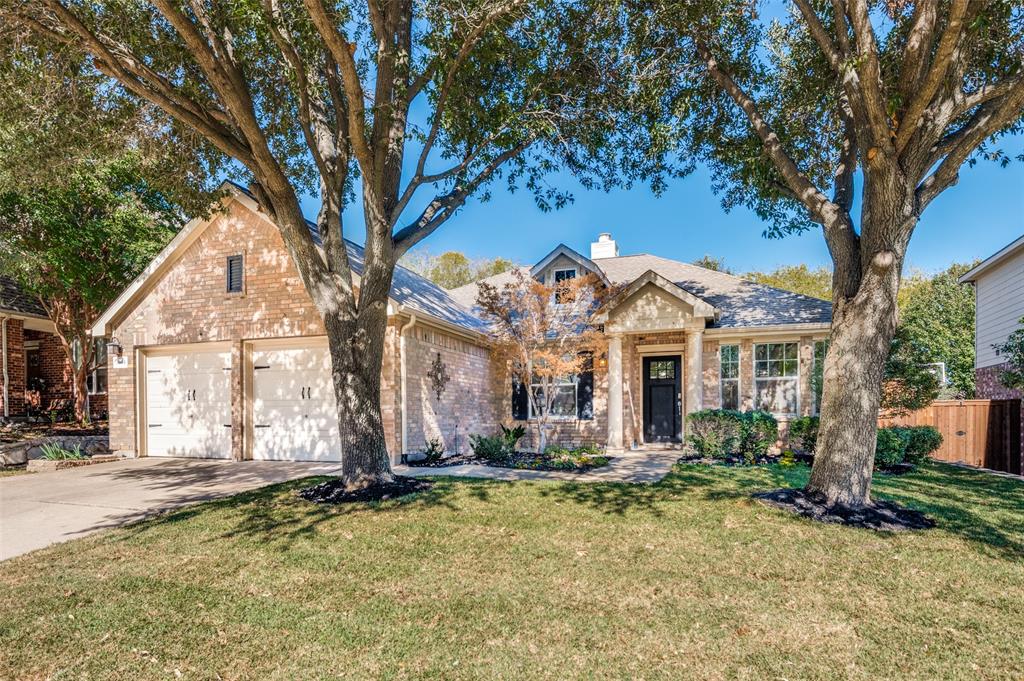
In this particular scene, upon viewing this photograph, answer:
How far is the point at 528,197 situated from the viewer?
9.83m

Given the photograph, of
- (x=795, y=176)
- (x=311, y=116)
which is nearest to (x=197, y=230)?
(x=311, y=116)

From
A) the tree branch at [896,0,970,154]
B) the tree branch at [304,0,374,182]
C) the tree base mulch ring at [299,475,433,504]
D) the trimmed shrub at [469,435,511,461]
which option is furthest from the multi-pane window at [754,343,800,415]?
the tree branch at [304,0,374,182]

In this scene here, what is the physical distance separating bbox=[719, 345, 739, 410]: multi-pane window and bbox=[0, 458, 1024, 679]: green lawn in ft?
20.0

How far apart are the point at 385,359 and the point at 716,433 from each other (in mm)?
6514

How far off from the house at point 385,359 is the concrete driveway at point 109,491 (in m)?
1.01

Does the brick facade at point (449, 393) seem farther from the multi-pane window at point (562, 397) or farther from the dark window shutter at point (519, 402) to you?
the multi-pane window at point (562, 397)

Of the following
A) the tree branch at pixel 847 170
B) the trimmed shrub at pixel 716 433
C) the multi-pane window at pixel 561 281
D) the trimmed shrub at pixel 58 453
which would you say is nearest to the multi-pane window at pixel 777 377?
the trimmed shrub at pixel 716 433

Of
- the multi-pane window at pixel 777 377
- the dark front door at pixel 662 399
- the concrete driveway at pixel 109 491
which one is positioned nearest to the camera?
the concrete driveway at pixel 109 491

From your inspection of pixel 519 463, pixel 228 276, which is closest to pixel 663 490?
pixel 519 463

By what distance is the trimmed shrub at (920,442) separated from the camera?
10023mm

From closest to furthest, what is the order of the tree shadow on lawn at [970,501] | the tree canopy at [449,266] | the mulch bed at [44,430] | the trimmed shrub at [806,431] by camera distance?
the tree shadow on lawn at [970,501], the trimmed shrub at [806,431], the mulch bed at [44,430], the tree canopy at [449,266]

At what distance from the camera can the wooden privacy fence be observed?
1011cm

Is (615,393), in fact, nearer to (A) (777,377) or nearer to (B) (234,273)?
(A) (777,377)

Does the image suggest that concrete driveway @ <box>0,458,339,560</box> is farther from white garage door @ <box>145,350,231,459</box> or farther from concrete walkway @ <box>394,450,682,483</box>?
concrete walkway @ <box>394,450,682,483</box>
